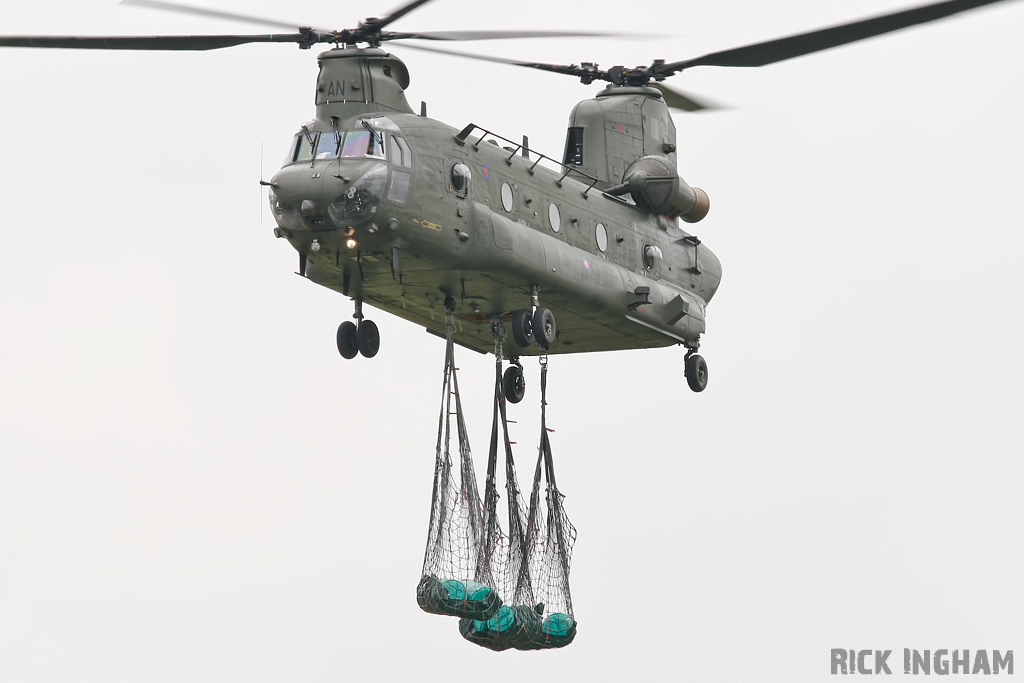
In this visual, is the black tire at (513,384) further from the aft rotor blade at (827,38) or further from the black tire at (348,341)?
the aft rotor blade at (827,38)

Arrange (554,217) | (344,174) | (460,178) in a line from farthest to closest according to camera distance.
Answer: (554,217)
(460,178)
(344,174)

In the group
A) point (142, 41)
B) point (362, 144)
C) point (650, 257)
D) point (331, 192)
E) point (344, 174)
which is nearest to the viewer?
point (331, 192)

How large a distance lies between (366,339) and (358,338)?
0.48ft

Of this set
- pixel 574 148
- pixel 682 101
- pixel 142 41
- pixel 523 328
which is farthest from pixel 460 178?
pixel 682 101

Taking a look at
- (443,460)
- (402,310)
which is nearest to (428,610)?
(443,460)

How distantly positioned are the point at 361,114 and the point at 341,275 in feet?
9.62

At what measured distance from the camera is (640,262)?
51906 mm

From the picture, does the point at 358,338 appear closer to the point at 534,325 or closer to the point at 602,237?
the point at 534,325

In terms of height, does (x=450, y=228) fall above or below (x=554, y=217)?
below

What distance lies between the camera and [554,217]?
49.2 meters

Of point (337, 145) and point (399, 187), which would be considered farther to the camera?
point (337, 145)

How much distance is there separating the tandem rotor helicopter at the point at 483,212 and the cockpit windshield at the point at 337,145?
0.11 feet

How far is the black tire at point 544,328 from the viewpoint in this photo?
4759cm

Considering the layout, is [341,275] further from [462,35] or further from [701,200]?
[701,200]
